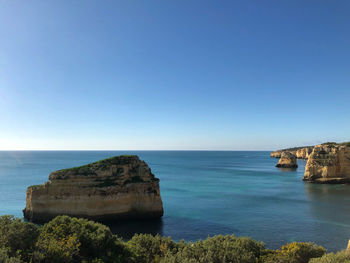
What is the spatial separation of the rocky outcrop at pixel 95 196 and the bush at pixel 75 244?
54.4 feet

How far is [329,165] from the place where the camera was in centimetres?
7050

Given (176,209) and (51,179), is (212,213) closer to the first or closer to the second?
(176,209)

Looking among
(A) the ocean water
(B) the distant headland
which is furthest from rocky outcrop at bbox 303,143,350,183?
(A) the ocean water

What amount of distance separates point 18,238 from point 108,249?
Result: 4.91 meters

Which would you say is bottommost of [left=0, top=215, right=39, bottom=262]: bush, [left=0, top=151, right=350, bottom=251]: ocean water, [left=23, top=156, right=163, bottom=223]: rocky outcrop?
[left=0, top=151, right=350, bottom=251]: ocean water

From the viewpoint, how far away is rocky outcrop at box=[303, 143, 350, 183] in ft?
223

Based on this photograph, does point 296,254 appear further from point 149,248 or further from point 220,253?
point 149,248

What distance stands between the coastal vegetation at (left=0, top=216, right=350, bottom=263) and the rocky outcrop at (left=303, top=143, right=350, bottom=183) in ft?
216

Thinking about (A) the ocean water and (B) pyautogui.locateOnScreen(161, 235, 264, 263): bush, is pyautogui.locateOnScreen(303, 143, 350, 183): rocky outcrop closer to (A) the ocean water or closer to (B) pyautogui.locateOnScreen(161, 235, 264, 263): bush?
(A) the ocean water

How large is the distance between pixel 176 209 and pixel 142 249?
27330 mm

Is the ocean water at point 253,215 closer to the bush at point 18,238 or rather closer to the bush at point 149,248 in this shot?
the bush at point 149,248

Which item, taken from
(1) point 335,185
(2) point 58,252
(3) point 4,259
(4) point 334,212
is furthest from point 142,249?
(1) point 335,185

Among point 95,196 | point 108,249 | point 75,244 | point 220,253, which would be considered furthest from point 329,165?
point 75,244

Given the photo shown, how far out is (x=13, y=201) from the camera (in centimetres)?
4772
